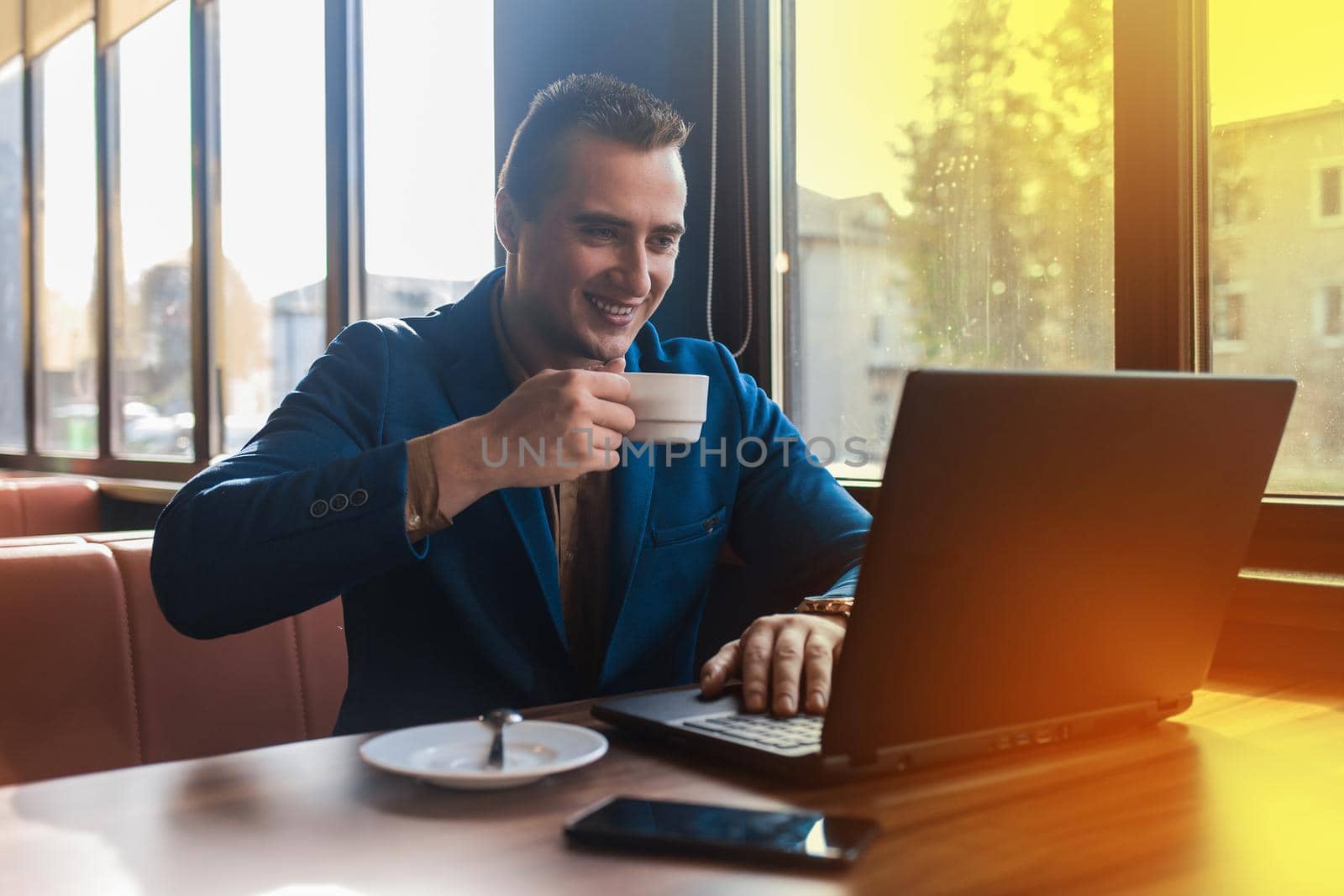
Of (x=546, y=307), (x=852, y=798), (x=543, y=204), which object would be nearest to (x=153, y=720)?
(x=546, y=307)

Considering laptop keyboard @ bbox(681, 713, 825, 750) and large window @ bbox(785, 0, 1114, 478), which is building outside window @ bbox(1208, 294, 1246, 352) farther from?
laptop keyboard @ bbox(681, 713, 825, 750)

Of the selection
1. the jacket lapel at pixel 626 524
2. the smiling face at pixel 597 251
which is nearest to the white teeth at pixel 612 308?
the smiling face at pixel 597 251

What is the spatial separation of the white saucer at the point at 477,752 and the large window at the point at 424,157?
2.07 metres

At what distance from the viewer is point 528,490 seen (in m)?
1.45

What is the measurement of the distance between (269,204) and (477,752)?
3.40 metres

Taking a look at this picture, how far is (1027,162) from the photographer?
1.80 metres

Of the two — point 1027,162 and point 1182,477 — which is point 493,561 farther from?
point 1027,162

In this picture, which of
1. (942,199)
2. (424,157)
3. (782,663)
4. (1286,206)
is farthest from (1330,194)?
(424,157)

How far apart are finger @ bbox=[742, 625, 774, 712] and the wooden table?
0.40 feet

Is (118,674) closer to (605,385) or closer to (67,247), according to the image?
(605,385)

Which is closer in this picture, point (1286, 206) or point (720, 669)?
point (720, 669)

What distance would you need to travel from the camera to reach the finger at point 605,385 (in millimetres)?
1129

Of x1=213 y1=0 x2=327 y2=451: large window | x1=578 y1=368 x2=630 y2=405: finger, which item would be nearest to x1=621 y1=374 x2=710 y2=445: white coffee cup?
x1=578 y1=368 x2=630 y2=405: finger

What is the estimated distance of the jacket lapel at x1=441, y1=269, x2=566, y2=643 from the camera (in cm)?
142
